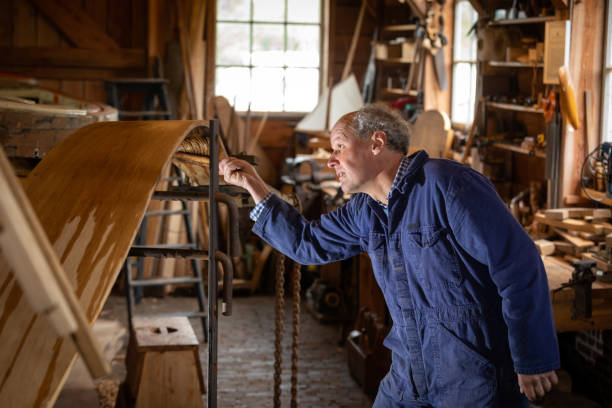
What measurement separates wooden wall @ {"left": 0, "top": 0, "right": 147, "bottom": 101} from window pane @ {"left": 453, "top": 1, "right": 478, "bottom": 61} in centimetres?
285

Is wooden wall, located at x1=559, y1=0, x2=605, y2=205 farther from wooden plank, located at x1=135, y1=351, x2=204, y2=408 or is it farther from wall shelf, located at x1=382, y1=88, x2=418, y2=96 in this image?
wall shelf, located at x1=382, y1=88, x2=418, y2=96

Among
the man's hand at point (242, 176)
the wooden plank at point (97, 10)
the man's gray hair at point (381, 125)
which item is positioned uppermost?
the wooden plank at point (97, 10)

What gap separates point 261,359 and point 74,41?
3.58m

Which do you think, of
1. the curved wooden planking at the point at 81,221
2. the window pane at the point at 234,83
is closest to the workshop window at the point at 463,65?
the window pane at the point at 234,83

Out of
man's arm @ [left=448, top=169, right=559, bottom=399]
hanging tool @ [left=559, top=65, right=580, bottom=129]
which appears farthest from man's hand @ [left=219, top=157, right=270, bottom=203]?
hanging tool @ [left=559, top=65, right=580, bottom=129]

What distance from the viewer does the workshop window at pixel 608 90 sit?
12.1 feet

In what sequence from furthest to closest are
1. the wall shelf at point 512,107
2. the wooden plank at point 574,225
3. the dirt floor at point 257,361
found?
the wall shelf at point 512,107
the dirt floor at point 257,361
the wooden plank at point 574,225

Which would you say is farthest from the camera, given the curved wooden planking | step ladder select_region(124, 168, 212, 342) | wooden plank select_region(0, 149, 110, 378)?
step ladder select_region(124, 168, 212, 342)

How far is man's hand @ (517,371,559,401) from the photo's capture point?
1.76 m

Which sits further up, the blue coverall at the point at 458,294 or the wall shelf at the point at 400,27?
the wall shelf at the point at 400,27

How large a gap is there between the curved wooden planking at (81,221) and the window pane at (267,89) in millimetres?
5317

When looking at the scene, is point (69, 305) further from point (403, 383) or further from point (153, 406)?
point (153, 406)

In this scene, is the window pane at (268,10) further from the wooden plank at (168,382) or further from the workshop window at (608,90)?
the wooden plank at (168,382)

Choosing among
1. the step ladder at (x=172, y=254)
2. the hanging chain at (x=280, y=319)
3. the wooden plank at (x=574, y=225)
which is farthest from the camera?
the wooden plank at (x=574, y=225)
